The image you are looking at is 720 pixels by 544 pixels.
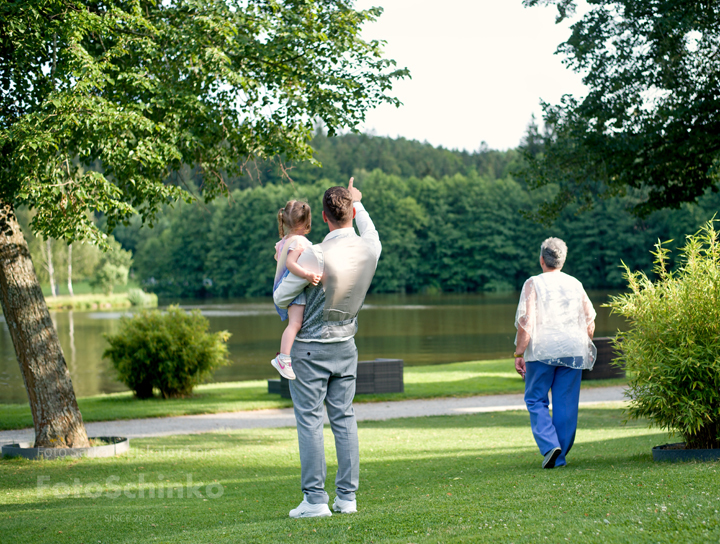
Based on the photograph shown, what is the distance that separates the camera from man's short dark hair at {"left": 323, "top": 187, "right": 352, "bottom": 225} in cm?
445

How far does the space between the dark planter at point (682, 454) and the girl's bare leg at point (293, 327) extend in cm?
329

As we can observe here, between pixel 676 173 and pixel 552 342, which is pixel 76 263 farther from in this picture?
pixel 552 342

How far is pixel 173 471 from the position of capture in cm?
744

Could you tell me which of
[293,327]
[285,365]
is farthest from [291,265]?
[285,365]

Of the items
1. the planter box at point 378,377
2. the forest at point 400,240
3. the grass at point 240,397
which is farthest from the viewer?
the forest at point 400,240

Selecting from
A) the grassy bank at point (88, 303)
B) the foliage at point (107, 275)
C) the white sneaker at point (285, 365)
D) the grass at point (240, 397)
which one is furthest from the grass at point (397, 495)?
the foliage at point (107, 275)

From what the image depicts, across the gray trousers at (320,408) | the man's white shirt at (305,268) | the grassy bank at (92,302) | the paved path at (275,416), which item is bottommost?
the grassy bank at (92,302)

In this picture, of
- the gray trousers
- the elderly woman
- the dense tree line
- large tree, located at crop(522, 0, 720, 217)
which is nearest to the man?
the gray trousers

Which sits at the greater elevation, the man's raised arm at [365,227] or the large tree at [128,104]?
the large tree at [128,104]

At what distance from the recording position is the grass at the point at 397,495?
3.65m

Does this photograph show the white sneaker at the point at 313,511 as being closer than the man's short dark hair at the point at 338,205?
Yes

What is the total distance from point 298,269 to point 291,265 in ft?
0.19

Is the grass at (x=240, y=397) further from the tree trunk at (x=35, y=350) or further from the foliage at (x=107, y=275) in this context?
the foliage at (x=107, y=275)

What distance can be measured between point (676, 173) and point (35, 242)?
6615cm
